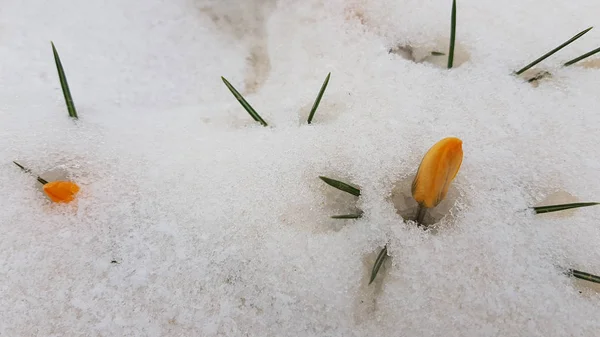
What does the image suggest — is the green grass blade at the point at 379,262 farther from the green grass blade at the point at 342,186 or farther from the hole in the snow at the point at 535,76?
the hole in the snow at the point at 535,76

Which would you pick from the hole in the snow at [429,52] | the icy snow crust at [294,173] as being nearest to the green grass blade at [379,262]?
the icy snow crust at [294,173]

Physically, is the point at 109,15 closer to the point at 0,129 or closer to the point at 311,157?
the point at 0,129

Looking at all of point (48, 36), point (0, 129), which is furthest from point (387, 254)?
point (48, 36)

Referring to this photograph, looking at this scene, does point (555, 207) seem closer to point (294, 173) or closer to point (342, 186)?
point (342, 186)

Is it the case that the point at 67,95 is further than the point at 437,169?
Yes

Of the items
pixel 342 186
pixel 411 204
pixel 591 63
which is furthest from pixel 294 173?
pixel 591 63

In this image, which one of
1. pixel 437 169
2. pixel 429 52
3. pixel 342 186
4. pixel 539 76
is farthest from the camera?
pixel 429 52

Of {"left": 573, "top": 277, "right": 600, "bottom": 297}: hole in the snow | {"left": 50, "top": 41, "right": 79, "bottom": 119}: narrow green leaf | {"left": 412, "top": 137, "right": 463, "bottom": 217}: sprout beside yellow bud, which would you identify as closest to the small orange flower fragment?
{"left": 412, "top": 137, "right": 463, "bottom": 217}: sprout beside yellow bud
